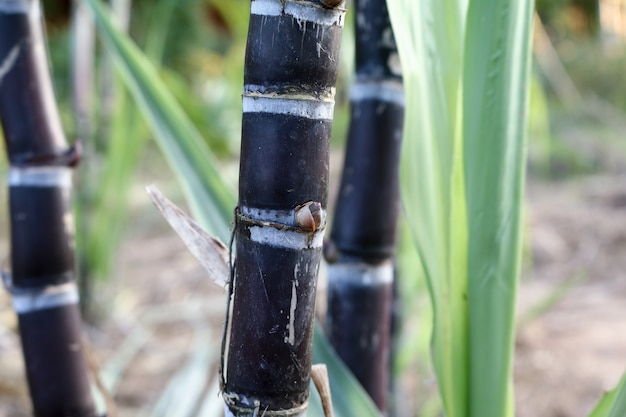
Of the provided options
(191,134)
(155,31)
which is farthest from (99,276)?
(191,134)

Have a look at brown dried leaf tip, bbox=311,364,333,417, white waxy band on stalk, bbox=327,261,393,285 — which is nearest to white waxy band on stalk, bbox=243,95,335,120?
brown dried leaf tip, bbox=311,364,333,417

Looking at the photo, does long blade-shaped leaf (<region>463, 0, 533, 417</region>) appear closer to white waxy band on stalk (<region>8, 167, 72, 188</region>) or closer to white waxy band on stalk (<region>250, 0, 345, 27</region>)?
white waxy band on stalk (<region>250, 0, 345, 27</region>)

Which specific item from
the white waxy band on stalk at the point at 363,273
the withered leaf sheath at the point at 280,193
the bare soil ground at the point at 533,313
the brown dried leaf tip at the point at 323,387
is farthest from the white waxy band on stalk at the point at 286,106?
the bare soil ground at the point at 533,313

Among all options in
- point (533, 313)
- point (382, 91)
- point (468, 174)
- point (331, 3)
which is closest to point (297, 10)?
point (331, 3)

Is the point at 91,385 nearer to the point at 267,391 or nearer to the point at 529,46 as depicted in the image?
the point at 267,391

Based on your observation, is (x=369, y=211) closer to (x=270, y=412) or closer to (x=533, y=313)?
(x=270, y=412)

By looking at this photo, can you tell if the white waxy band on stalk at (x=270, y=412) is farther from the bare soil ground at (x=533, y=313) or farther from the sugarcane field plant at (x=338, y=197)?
the bare soil ground at (x=533, y=313)
